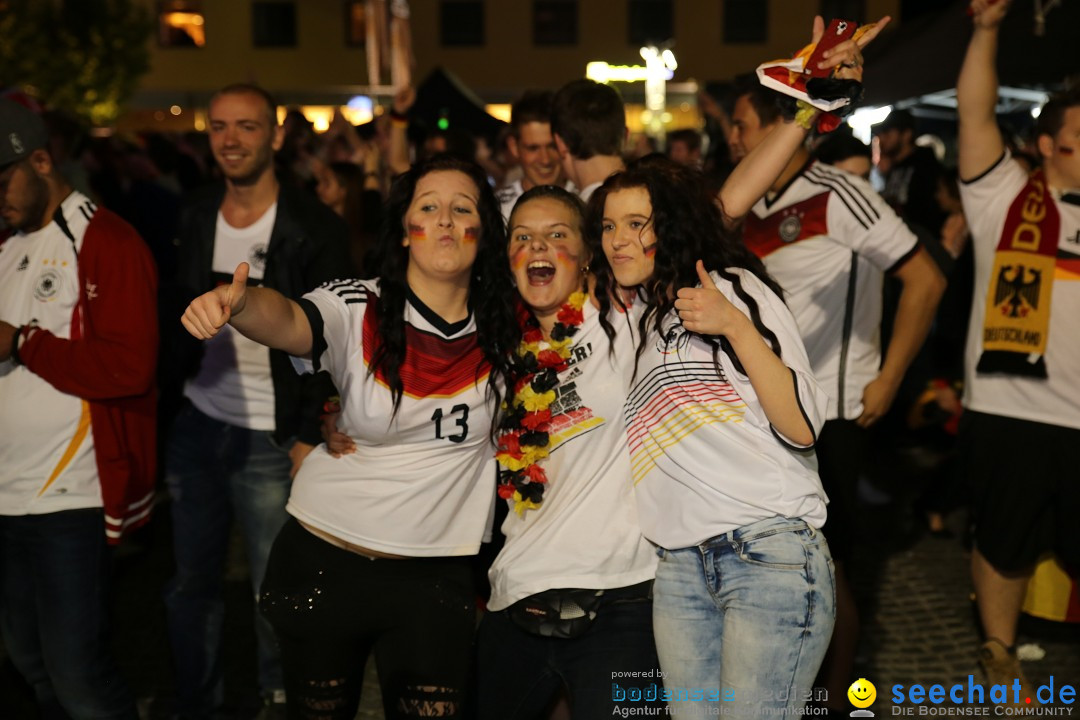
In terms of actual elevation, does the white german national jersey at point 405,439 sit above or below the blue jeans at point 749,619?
above

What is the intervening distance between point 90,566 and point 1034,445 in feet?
12.3

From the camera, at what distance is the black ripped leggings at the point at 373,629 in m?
3.13

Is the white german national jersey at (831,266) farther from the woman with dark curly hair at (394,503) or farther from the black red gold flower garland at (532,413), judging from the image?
the woman with dark curly hair at (394,503)

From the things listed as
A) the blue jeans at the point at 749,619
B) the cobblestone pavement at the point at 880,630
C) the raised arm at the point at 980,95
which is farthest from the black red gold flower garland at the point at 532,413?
the raised arm at the point at 980,95

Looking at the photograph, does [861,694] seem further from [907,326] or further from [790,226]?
[790,226]

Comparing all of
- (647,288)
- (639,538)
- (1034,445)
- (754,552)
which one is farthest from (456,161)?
(1034,445)

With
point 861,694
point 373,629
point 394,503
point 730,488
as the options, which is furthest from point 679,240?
point 861,694

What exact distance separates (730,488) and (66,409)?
7.42 ft

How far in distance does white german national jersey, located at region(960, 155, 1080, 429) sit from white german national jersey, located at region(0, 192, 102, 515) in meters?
3.63

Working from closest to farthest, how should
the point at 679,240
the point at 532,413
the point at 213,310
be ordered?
the point at 213,310 < the point at 679,240 < the point at 532,413

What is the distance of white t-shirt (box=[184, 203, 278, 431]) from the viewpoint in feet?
13.9

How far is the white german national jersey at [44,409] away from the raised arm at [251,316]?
3.34 feet

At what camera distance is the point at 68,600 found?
3.49 meters

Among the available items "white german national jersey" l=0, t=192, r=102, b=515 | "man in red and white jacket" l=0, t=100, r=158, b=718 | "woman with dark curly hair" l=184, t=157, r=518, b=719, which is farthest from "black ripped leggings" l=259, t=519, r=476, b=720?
"white german national jersey" l=0, t=192, r=102, b=515
